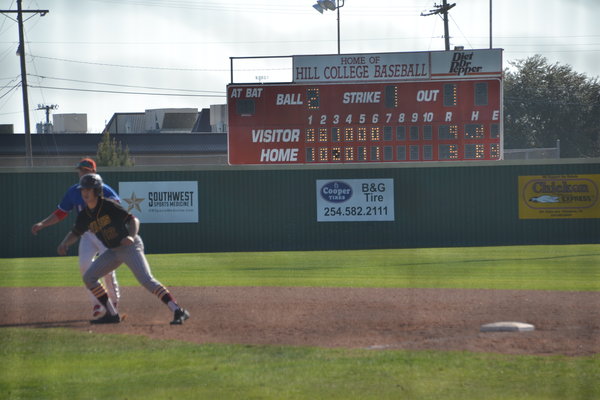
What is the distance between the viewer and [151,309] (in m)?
8.59

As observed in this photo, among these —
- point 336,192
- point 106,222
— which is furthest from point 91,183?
point 336,192

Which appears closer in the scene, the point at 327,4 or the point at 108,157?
the point at 327,4

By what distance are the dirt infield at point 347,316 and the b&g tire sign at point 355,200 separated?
10.9 metres

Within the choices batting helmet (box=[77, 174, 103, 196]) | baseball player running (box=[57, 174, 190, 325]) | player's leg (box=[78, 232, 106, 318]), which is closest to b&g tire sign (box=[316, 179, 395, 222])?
player's leg (box=[78, 232, 106, 318])

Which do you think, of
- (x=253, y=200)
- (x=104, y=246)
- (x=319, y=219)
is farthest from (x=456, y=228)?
(x=104, y=246)

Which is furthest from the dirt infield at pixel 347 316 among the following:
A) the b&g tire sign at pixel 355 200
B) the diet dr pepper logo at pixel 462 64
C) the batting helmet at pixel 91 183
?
the diet dr pepper logo at pixel 462 64

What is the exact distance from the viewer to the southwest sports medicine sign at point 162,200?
68.7 ft

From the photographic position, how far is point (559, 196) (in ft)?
70.0

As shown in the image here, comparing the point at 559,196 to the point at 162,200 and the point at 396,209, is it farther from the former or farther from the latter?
the point at 162,200

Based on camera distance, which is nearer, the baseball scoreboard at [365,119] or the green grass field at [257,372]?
the green grass field at [257,372]

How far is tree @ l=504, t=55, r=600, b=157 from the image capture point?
128 ft

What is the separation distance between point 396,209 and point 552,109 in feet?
77.0

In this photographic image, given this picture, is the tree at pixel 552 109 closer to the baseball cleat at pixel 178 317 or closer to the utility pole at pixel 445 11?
the utility pole at pixel 445 11

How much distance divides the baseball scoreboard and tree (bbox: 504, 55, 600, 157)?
743 inches
